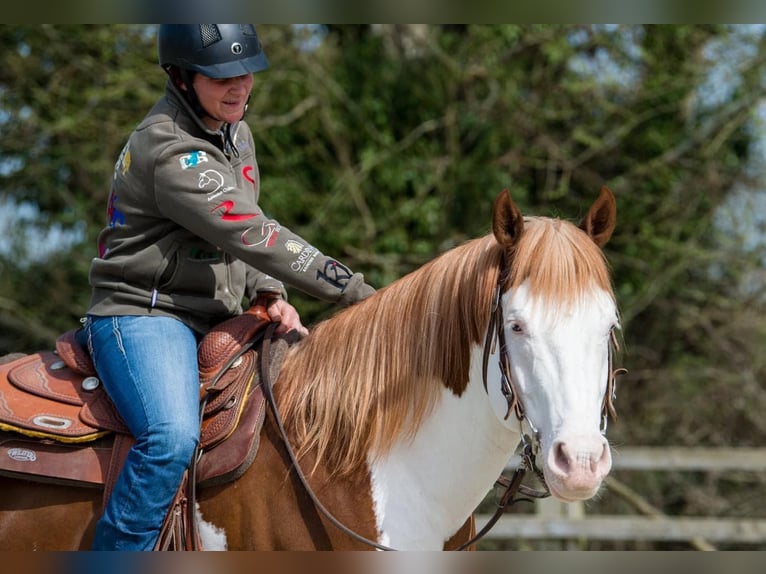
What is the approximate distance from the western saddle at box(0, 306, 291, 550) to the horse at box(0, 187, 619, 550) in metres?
0.07

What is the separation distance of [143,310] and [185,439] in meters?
0.51

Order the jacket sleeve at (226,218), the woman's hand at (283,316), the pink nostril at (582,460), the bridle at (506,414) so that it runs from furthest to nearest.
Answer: the woman's hand at (283,316), the jacket sleeve at (226,218), the bridle at (506,414), the pink nostril at (582,460)

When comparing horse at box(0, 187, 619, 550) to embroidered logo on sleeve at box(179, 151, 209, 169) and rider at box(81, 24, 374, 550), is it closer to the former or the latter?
rider at box(81, 24, 374, 550)

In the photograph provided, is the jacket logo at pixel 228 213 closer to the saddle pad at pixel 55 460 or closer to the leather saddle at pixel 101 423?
the leather saddle at pixel 101 423

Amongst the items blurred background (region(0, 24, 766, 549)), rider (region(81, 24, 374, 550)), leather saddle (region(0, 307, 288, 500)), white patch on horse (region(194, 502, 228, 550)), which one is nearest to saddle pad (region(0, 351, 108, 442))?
leather saddle (region(0, 307, 288, 500))

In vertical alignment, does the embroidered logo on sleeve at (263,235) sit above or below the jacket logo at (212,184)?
below

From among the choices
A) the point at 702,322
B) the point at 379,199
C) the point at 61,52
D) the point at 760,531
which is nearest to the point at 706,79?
the point at 702,322

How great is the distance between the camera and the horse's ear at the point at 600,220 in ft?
8.71

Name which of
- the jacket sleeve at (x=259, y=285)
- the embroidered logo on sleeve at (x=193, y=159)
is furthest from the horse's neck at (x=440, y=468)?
the embroidered logo on sleeve at (x=193, y=159)

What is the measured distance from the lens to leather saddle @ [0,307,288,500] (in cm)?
276

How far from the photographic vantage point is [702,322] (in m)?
8.99

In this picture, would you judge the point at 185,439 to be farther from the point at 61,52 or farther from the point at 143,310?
the point at 61,52

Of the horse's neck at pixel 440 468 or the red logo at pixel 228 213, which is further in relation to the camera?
the red logo at pixel 228 213

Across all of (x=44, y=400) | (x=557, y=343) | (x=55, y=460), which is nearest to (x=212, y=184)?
(x=44, y=400)
